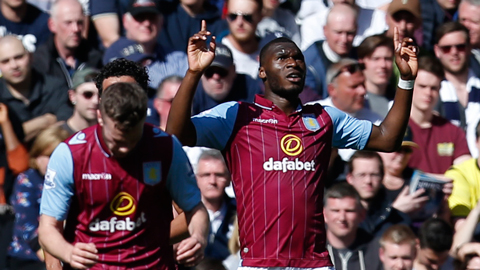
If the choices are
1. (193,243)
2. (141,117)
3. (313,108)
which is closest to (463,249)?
(313,108)

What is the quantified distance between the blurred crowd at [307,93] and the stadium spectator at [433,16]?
0.02 metres

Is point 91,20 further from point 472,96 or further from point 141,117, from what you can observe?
point 141,117

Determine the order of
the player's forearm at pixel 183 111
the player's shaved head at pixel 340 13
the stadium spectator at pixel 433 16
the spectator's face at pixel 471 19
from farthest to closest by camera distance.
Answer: the stadium spectator at pixel 433 16 → the spectator's face at pixel 471 19 → the player's shaved head at pixel 340 13 → the player's forearm at pixel 183 111

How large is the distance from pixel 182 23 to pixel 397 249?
3.73 metres

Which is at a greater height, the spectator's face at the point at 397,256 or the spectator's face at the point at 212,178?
the spectator's face at the point at 212,178

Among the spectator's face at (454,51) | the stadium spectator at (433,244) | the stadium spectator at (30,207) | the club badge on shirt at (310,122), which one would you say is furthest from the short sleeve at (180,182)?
the spectator's face at (454,51)

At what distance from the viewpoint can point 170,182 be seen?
4.87 m

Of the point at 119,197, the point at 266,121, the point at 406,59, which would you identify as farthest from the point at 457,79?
the point at 119,197

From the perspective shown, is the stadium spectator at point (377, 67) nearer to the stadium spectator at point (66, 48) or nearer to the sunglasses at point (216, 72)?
the sunglasses at point (216, 72)

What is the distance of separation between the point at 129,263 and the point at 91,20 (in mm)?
5833

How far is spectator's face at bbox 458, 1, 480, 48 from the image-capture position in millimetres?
10711

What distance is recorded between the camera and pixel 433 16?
1102cm

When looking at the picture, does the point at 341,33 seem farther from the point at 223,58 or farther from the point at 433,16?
the point at 433,16

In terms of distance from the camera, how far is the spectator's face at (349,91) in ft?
29.1
